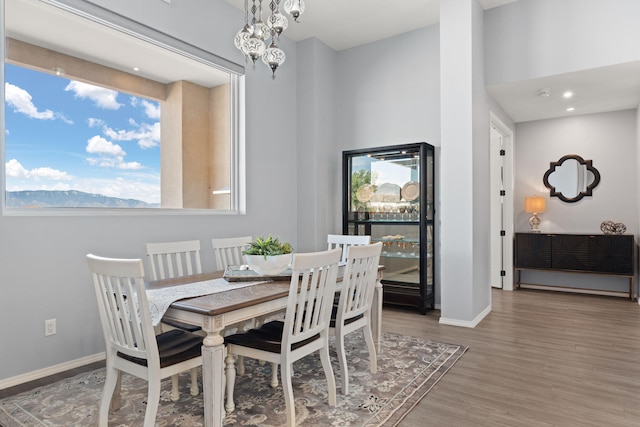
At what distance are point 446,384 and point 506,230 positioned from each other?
3805 millimetres

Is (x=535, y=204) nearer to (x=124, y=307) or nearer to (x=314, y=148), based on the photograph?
(x=314, y=148)

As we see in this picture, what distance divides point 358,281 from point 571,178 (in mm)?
4714

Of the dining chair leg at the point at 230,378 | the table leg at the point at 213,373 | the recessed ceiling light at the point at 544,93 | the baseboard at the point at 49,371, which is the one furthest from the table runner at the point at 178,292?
the recessed ceiling light at the point at 544,93

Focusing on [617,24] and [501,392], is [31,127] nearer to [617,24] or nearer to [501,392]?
[501,392]

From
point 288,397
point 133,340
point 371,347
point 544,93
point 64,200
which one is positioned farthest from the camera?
point 544,93

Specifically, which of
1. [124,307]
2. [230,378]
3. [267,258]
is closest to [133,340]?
[124,307]

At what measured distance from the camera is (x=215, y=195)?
417 centimetres

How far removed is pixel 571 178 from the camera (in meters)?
5.70

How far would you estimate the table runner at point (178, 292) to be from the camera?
76.9 inches

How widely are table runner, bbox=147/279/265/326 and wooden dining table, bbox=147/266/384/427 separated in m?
0.05

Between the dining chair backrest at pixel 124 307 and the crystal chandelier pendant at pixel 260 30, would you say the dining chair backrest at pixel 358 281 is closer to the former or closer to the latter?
the dining chair backrest at pixel 124 307

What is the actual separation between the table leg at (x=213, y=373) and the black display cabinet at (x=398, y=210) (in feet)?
9.69

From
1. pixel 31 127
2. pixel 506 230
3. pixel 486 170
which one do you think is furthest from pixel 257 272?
pixel 506 230

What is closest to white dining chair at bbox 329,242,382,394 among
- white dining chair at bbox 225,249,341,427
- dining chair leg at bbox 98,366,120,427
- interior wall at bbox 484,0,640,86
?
white dining chair at bbox 225,249,341,427
